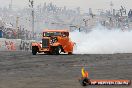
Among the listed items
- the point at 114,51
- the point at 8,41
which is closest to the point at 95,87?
the point at 114,51

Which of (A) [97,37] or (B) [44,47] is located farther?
(A) [97,37]

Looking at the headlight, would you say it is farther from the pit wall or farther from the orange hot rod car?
the pit wall

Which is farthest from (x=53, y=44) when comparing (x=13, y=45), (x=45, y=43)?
(x=13, y=45)

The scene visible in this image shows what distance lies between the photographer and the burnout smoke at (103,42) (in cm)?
4278

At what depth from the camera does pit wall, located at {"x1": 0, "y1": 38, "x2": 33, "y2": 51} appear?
59516mm

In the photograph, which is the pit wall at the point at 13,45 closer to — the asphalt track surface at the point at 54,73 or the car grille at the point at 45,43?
the car grille at the point at 45,43

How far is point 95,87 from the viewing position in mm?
7844

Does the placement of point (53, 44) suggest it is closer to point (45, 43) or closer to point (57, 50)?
point (57, 50)

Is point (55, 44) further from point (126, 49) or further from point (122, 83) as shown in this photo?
point (122, 83)

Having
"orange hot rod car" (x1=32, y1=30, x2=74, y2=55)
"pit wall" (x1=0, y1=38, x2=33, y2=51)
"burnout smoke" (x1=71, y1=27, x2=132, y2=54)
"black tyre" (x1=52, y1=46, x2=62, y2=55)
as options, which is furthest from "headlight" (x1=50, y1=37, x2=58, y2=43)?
"pit wall" (x1=0, y1=38, x2=33, y2=51)

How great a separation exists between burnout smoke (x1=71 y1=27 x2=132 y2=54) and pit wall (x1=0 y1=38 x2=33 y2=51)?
16581mm

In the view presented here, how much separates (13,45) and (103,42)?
76.2 feet

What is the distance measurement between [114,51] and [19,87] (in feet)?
108

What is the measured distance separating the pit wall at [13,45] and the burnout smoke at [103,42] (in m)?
16.6
